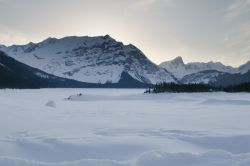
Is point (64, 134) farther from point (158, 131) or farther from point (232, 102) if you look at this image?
point (232, 102)

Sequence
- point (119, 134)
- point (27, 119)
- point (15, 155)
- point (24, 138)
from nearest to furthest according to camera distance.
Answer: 1. point (15, 155)
2. point (24, 138)
3. point (119, 134)
4. point (27, 119)

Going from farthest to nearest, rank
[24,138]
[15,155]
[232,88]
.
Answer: [232,88] < [24,138] < [15,155]

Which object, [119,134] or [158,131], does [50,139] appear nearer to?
[119,134]

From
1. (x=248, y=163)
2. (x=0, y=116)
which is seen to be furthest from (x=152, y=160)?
(x=0, y=116)

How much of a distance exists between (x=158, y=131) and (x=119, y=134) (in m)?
2.65

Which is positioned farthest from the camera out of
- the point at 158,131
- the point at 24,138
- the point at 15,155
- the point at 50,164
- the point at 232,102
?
the point at 232,102

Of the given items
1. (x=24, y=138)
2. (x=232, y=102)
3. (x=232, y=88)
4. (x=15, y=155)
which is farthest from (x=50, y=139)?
(x=232, y=88)

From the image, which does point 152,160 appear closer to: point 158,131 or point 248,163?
point 248,163

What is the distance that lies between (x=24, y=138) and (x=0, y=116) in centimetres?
591

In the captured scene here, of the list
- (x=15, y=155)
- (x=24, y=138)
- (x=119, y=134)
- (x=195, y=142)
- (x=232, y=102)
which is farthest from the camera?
(x=232, y=102)

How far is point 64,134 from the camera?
18094 mm

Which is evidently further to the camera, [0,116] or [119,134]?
[0,116]

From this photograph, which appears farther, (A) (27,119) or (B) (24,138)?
(A) (27,119)

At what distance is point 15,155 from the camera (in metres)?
13.9
